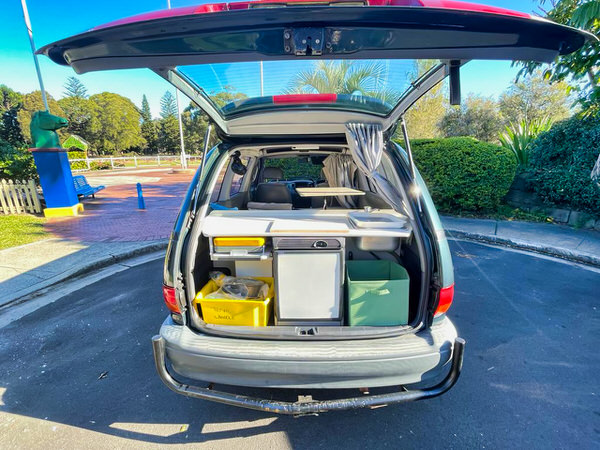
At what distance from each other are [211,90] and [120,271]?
3.67m

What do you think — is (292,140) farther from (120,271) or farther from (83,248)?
(83,248)

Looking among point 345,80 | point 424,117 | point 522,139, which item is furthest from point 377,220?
point 424,117

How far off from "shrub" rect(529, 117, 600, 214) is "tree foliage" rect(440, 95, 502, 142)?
35.4ft

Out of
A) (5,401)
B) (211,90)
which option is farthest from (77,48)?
(5,401)

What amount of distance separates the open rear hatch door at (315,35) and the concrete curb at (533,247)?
4.82m

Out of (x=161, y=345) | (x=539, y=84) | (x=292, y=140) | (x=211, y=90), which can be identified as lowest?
(x=161, y=345)

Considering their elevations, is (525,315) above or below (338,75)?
below

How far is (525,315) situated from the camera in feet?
10.4

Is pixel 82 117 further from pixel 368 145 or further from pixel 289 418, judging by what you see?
pixel 289 418

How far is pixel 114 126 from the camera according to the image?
4256cm

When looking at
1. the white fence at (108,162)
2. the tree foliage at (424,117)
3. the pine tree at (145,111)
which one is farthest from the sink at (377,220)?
the pine tree at (145,111)

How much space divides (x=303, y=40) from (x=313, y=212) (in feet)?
4.77

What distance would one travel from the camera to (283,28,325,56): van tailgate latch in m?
1.18

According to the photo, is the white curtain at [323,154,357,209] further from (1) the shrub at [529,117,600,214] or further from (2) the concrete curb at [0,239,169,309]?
(1) the shrub at [529,117,600,214]
